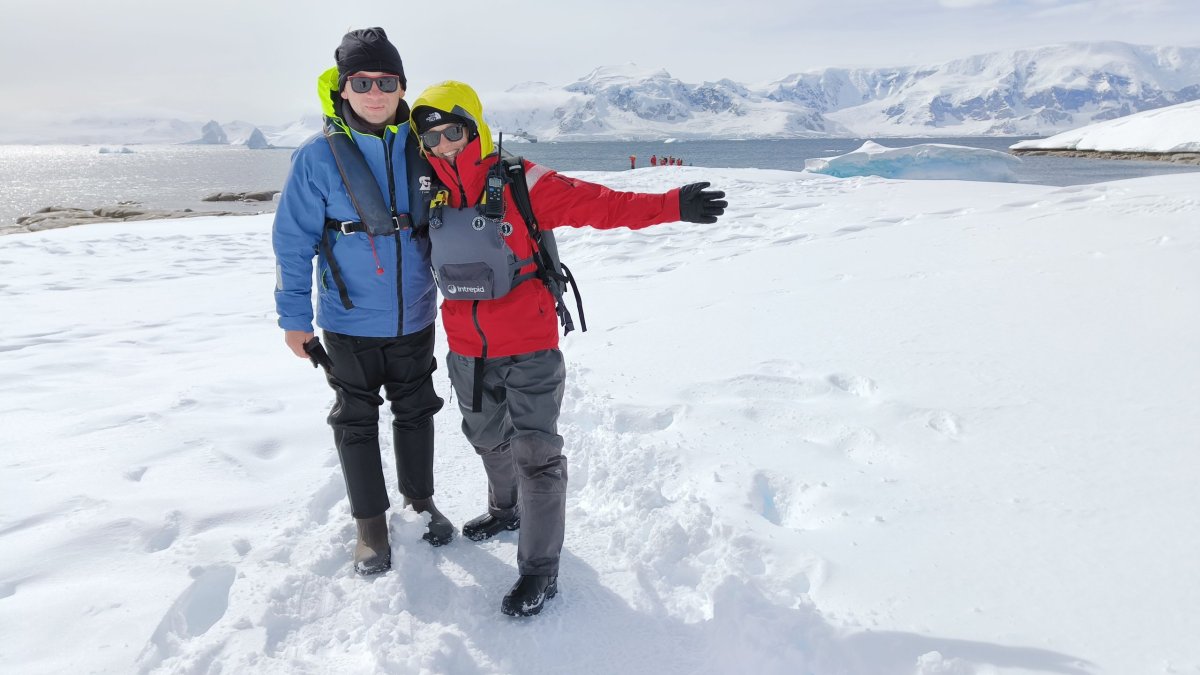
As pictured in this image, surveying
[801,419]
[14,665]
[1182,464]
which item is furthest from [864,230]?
[14,665]

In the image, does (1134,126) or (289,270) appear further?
(1134,126)

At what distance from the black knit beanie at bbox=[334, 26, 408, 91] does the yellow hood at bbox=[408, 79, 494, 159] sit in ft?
0.84

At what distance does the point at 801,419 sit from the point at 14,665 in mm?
3371

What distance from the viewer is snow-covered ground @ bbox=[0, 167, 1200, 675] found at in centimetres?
218

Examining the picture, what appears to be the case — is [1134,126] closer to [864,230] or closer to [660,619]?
[864,230]

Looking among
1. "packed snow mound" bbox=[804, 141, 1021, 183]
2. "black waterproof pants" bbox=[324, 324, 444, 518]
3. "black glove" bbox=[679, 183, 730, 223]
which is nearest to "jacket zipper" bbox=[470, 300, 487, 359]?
"black waterproof pants" bbox=[324, 324, 444, 518]

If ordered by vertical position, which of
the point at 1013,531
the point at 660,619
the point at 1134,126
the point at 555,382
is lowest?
the point at 660,619

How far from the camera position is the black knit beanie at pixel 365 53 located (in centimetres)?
240

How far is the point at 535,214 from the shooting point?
2.41m

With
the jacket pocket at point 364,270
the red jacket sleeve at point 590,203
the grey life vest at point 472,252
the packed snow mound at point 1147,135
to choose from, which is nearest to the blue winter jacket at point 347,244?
the jacket pocket at point 364,270

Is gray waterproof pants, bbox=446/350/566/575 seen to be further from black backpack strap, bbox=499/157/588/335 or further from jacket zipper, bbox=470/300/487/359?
black backpack strap, bbox=499/157/588/335

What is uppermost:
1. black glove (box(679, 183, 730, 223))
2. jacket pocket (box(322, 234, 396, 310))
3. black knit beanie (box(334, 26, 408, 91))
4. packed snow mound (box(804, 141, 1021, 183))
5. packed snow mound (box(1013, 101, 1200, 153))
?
packed snow mound (box(1013, 101, 1200, 153))

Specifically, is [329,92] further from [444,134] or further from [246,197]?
[246,197]

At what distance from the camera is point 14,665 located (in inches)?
81.5
